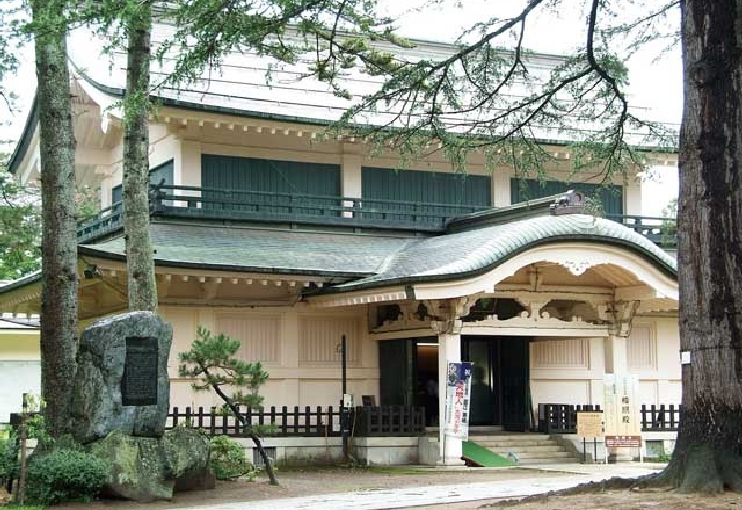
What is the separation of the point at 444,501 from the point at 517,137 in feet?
20.3

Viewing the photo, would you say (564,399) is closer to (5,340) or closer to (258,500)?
(258,500)

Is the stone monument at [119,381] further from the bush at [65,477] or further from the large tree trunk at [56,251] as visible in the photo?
the large tree trunk at [56,251]

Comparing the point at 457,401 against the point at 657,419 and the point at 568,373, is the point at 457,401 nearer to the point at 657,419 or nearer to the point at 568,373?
the point at 568,373

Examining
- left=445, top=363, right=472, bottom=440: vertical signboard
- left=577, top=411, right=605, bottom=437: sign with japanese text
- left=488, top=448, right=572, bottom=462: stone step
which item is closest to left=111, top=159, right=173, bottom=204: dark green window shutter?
left=445, top=363, right=472, bottom=440: vertical signboard

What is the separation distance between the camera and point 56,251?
1562 cm

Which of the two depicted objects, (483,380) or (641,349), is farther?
(641,349)

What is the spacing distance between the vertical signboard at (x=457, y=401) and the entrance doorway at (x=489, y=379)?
3.06 metres

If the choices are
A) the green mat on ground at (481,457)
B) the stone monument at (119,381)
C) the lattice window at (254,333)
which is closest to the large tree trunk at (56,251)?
the stone monument at (119,381)

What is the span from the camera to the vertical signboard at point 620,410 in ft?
69.2

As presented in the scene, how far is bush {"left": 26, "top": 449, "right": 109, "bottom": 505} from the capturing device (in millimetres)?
13734

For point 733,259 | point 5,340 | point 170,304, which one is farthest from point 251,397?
point 5,340

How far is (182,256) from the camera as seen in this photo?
19.6m

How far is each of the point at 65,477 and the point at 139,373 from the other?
1.73 m

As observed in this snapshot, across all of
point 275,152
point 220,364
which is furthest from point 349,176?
point 220,364
